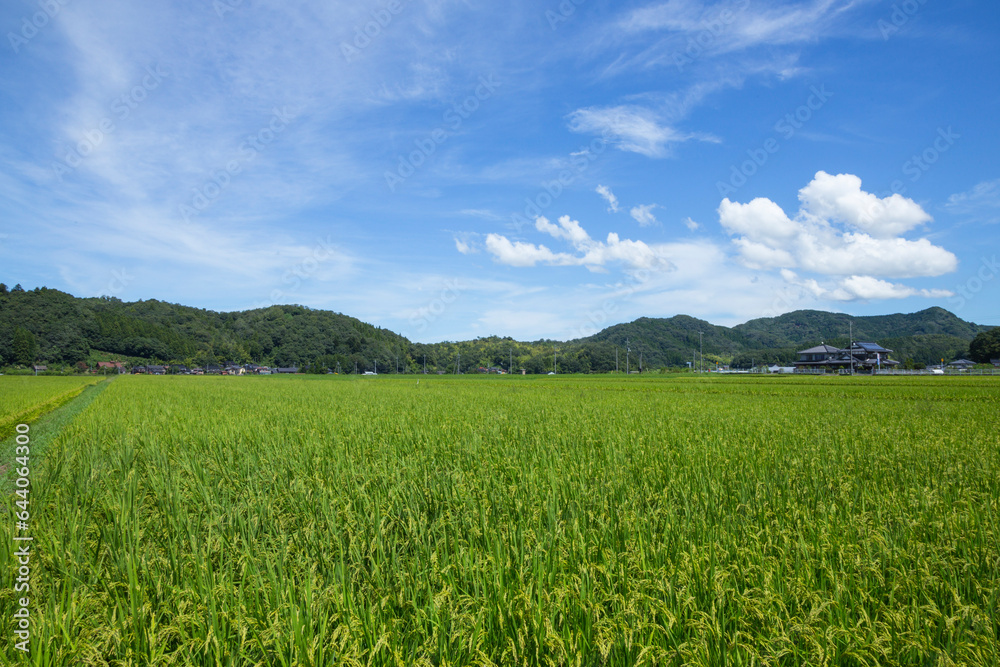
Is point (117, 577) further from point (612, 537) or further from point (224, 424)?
point (224, 424)

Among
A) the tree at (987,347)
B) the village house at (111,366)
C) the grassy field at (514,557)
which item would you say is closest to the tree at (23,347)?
the village house at (111,366)

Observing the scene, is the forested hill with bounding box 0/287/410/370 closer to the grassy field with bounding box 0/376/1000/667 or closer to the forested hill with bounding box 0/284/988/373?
the forested hill with bounding box 0/284/988/373

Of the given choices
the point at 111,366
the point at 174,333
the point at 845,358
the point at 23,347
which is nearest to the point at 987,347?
the point at 845,358

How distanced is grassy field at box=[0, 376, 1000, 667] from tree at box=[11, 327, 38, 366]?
103m

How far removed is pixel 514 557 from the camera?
316cm

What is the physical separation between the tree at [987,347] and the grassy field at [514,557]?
134907 millimetres

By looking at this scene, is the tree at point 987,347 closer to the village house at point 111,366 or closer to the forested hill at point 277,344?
the forested hill at point 277,344

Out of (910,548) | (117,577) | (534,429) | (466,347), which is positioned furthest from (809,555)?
(466,347)

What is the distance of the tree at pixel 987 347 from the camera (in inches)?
4014

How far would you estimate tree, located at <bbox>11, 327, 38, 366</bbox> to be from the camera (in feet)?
264

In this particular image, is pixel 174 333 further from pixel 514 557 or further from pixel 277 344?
pixel 514 557

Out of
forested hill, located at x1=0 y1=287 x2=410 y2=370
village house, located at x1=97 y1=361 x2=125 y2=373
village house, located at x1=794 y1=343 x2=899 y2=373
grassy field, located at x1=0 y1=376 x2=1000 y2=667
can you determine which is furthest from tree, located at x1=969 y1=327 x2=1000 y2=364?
village house, located at x1=97 y1=361 x2=125 y2=373

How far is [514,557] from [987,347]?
473ft

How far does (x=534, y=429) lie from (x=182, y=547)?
633cm
